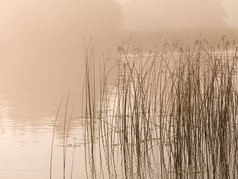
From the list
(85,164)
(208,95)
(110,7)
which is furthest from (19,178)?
(110,7)

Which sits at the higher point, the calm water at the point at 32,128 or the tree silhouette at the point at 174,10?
the tree silhouette at the point at 174,10

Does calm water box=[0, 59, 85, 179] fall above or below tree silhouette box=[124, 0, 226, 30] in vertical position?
below

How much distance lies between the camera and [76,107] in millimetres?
6094

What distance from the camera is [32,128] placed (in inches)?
193

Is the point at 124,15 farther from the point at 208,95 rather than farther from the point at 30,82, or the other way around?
the point at 208,95

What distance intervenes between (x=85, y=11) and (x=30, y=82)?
1212 cm

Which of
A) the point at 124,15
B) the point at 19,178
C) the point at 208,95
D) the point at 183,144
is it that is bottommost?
the point at 19,178

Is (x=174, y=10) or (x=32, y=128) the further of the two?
(x=174, y=10)

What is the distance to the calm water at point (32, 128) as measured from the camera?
140 inches

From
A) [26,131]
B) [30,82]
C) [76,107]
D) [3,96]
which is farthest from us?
[30,82]

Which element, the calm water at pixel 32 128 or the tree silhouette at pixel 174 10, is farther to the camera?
the tree silhouette at pixel 174 10

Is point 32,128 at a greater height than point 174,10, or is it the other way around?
point 174,10

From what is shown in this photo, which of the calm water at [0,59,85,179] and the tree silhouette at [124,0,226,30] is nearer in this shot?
the calm water at [0,59,85,179]

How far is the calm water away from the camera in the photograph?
3549 millimetres
